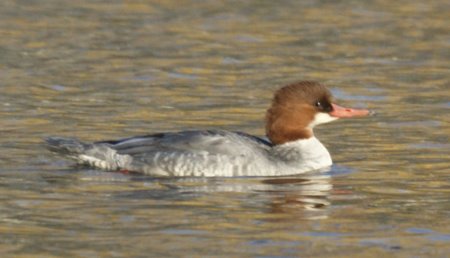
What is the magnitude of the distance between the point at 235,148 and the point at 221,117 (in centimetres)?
338

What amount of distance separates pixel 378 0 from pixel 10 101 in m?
9.32

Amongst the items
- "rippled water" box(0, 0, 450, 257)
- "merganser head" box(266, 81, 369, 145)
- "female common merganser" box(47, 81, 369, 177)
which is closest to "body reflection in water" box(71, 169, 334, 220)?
"rippled water" box(0, 0, 450, 257)

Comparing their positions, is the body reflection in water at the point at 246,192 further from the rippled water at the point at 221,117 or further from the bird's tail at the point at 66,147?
the bird's tail at the point at 66,147

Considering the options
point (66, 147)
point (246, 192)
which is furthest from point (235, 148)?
point (66, 147)

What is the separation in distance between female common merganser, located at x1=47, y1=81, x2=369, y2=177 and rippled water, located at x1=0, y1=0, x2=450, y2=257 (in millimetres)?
213

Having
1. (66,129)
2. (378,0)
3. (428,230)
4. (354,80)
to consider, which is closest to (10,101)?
(66,129)

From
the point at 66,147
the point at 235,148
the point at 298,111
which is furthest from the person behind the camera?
the point at 298,111

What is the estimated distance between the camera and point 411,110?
17547mm

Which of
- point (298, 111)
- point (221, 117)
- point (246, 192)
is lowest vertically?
point (246, 192)

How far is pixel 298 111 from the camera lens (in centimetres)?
1441

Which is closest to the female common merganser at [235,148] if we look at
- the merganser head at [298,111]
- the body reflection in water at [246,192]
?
the merganser head at [298,111]

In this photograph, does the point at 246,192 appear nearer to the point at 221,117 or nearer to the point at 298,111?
the point at 298,111

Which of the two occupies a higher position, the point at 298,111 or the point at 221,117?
the point at 298,111

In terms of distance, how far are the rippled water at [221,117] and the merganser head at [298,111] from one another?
1.64ft
